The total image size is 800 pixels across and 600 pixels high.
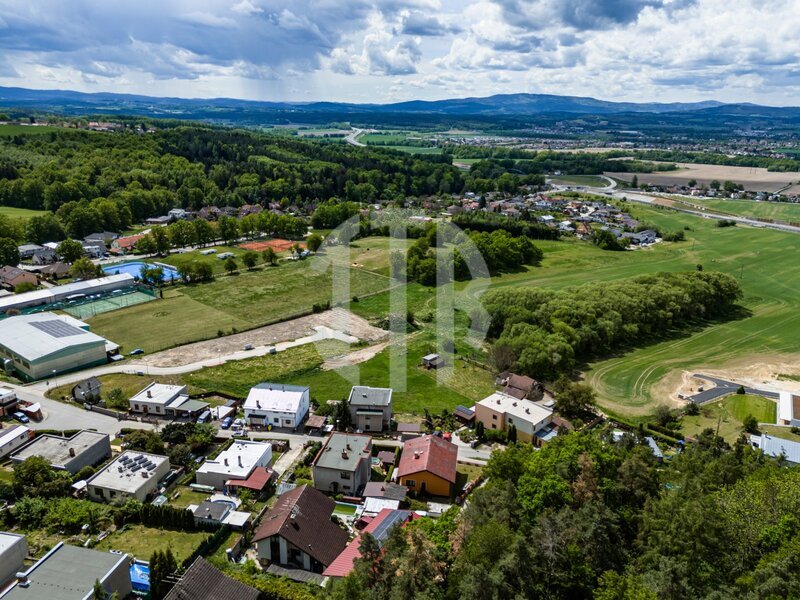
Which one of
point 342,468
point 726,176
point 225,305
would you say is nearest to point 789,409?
point 342,468

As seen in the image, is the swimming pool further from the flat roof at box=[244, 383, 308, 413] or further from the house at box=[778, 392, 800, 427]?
the house at box=[778, 392, 800, 427]

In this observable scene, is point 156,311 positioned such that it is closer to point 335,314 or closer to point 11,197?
point 335,314

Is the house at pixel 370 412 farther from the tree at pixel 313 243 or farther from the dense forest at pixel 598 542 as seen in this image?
the tree at pixel 313 243

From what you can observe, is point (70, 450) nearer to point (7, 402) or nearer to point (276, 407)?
point (7, 402)

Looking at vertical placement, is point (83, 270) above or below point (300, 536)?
above

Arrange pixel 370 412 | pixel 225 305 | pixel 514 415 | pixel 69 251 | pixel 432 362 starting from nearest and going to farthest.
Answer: pixel 514 415, pixel 370 412, pixel 432 362, pixel 225 305, pixel 69 251

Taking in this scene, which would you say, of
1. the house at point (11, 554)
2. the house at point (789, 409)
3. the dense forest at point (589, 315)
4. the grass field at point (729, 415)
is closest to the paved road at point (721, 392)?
the grass field at point (729, 415)
